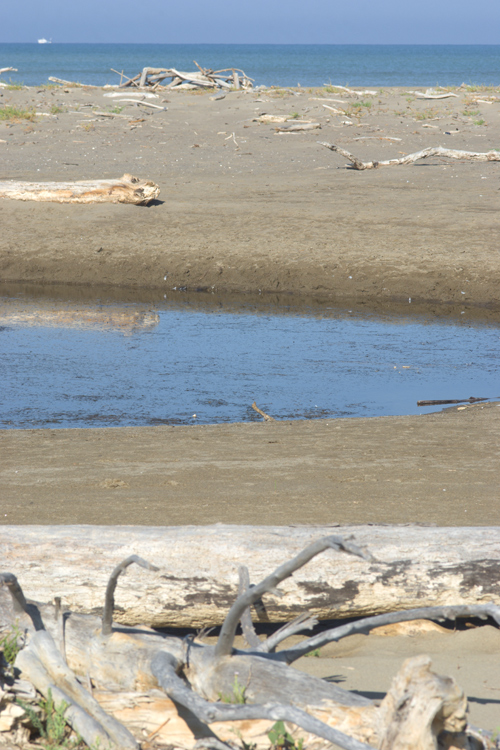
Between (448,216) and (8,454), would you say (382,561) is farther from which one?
(448,216)

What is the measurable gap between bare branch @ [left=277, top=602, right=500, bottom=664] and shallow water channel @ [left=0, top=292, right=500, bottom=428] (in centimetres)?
457

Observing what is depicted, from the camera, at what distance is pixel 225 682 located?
7.88 ft

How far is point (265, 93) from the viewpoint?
24.8 m

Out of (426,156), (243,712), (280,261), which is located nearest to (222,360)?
(280,261)

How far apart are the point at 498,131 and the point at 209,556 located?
1900cm

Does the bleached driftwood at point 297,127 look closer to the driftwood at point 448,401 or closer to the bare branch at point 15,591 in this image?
the driftwood at point 448,401

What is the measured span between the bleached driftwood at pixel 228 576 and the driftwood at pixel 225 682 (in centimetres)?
32

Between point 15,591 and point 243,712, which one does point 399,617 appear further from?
point 15,591

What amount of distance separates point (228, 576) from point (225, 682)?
711mm

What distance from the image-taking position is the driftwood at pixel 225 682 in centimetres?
205

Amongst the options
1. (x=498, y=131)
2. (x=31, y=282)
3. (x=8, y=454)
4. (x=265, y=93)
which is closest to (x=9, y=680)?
(x=8, y=454)

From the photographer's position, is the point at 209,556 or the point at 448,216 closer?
the point at 209,556

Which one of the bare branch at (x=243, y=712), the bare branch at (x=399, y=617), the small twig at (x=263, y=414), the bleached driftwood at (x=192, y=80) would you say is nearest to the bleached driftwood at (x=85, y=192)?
the small twig at (x=263, y=414)

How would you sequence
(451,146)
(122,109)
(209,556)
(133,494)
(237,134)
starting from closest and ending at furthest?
1. (209,556)
2. (133,494)
3. (451,146)
4. (237,134)
5. (122,109)
